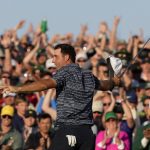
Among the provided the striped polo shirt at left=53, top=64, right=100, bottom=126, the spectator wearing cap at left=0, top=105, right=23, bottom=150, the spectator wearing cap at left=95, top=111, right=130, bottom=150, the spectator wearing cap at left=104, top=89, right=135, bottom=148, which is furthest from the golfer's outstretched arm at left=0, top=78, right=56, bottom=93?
the spectator wearing cap at left=104, top=89, right=135, bottom=148

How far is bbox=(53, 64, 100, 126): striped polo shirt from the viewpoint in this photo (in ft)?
35.8

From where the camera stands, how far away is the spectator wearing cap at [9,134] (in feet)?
48.7

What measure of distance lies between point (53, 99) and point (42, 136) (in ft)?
6.28

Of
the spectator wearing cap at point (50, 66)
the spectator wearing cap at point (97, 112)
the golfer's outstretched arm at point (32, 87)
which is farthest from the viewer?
the spectator wearing cap at point (50, 66)

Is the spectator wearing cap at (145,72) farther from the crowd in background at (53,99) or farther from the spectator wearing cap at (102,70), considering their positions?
the spectator wearing cap at (102,70)

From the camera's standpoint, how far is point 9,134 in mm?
15047

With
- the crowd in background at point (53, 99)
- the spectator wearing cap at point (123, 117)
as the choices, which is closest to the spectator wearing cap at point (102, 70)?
the crowd in background at point (53, 99)

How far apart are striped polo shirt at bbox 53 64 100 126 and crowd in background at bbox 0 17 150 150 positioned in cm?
74

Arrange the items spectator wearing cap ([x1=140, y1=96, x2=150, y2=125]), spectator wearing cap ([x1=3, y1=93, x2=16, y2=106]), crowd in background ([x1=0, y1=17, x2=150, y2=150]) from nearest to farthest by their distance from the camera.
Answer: crowd in background ([x1=0, y1=17, x2=150, y2=150]) < spectator wearing cap ([x1=140, y1=96, x2=150, y2=125]) < spectator wearing cap ([x1=3, y1=93, x2=16, y2=106])

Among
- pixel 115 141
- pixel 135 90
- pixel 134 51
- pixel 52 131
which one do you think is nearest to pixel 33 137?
pixel 52 131

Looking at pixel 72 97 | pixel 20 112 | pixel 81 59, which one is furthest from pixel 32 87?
pixel 81 59

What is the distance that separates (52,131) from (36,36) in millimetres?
7002

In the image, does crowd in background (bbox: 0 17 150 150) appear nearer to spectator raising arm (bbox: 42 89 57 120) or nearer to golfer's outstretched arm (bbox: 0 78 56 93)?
spectator raising arm (bbox: 42 89 57 120)

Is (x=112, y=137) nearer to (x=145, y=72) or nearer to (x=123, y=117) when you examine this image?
(x=123, y=117)
